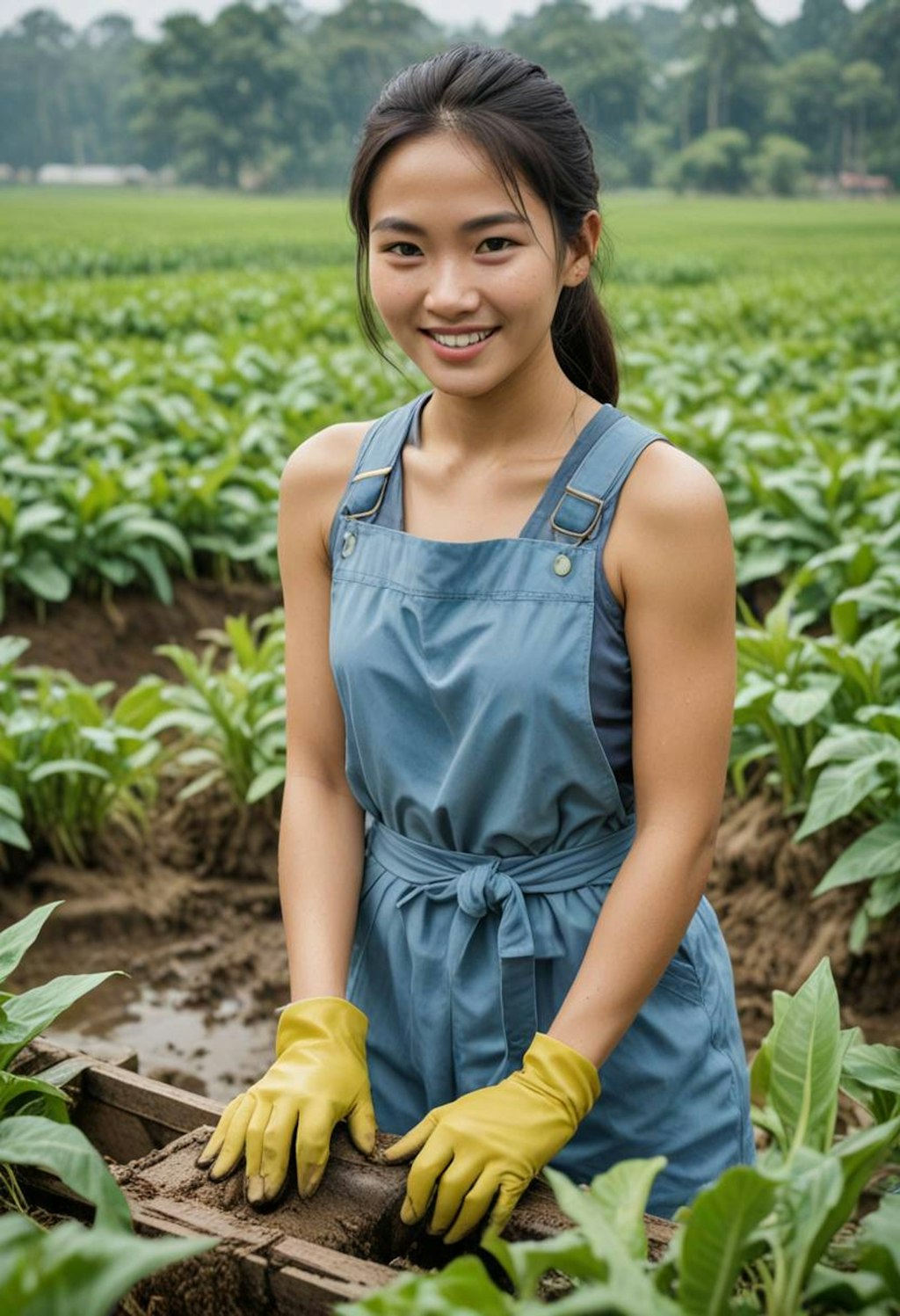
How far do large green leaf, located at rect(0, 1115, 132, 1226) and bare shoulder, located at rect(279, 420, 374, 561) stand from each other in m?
0.80

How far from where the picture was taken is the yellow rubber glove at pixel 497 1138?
1446 mm

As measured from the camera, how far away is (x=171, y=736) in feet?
15.9

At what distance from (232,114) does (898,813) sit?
72.6m

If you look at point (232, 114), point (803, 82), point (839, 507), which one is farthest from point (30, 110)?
point (839, 507)

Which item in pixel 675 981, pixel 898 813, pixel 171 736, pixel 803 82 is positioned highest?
pixel 803 82

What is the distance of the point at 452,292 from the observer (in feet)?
5.20

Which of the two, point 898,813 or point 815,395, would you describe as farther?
point 815,395

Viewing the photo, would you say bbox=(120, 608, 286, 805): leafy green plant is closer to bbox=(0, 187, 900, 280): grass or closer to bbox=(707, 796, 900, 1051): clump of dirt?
bbox=(707, 796, 900, 1051): clump of dirt

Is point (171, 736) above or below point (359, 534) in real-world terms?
below

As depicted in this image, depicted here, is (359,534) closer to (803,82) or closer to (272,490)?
(272,490)

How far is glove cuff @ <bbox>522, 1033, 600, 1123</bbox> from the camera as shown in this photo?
61.1 inches

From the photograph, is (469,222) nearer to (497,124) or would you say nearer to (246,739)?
(497,124)

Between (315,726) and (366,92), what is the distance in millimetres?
80486

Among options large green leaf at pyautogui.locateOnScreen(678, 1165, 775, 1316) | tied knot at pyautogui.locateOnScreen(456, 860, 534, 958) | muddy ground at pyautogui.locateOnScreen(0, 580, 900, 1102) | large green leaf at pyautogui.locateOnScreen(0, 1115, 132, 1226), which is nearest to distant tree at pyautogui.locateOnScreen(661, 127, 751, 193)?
muddy ground at pyautogui.locateOnScreen(0, 580, 900, 1102)
